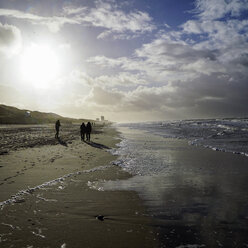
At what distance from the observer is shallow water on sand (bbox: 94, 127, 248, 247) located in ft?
15.5

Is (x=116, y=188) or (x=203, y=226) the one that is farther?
(x=116, y=188)

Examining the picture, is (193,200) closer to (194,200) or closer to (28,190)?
(194,200)

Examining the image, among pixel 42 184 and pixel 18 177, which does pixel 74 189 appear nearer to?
pixel 42 184

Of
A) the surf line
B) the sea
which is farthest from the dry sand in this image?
the sea

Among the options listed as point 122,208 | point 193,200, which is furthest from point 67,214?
point 193,200

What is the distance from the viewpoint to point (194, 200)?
6.91m

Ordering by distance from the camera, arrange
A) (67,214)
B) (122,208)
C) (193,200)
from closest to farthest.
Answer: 1. (67,214)
2. (122,208)
3. (193,200)

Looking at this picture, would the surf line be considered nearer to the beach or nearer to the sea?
the beach

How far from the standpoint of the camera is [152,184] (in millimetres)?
8844

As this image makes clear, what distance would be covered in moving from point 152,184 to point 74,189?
3.02 meters

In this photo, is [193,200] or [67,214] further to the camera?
[193,200]

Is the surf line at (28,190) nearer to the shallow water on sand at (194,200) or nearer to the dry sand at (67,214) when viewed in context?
the dry sand at (67,214)

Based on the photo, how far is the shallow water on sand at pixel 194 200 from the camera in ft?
15.5

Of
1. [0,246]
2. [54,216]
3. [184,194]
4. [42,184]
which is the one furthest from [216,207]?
[42,184]
